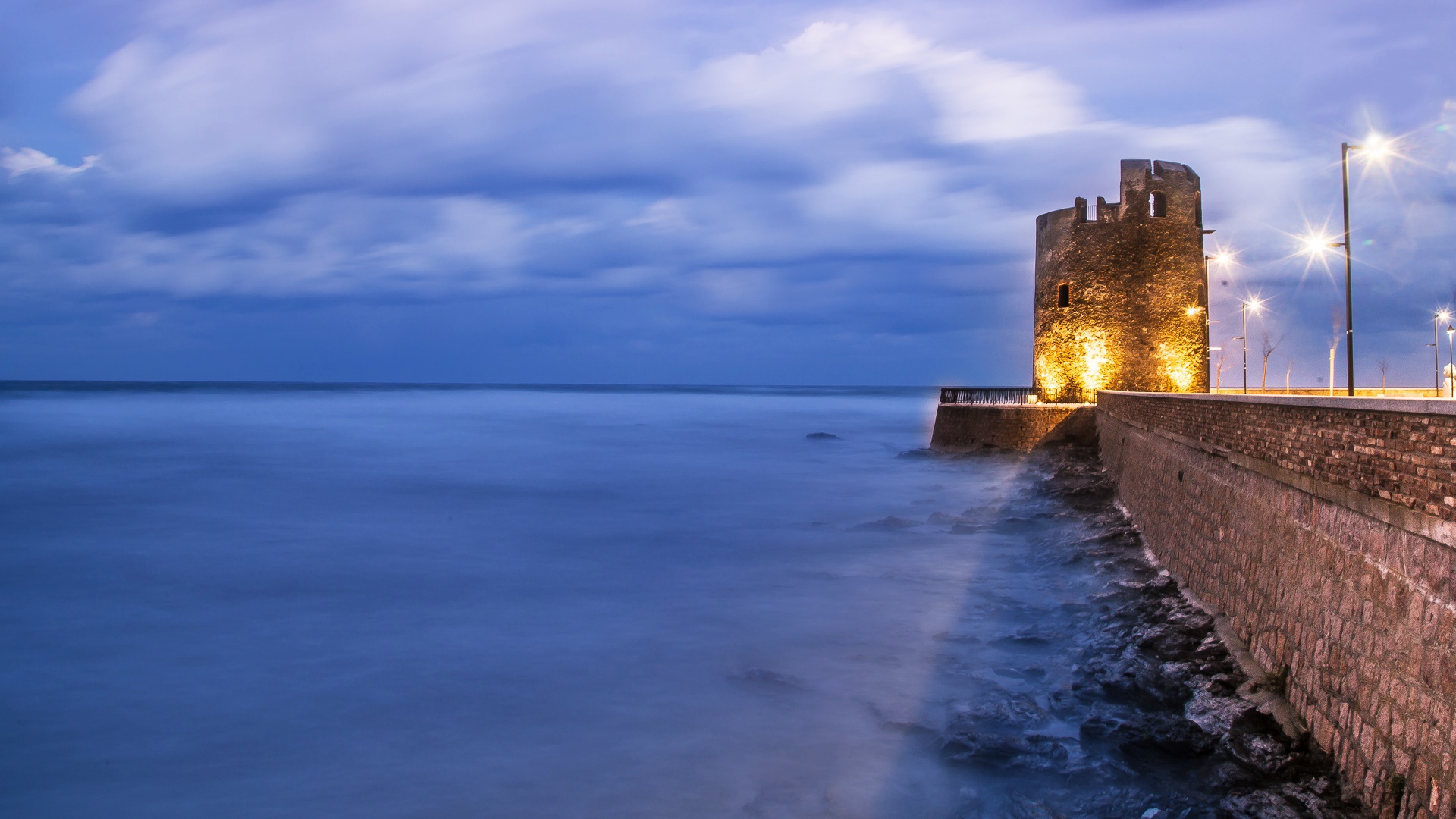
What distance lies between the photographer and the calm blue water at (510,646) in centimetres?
554

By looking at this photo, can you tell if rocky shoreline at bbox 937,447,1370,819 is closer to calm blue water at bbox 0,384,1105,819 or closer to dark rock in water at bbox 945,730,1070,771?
dark rock in water at bbox 945,730,1070,771

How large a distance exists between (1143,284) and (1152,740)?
17646mm

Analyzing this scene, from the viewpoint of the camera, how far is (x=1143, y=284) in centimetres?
2095

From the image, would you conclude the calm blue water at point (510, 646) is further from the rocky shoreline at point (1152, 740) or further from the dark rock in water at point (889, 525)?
the rocky shoreline at point (1152, 740)

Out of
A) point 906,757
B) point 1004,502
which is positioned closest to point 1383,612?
point 906,757

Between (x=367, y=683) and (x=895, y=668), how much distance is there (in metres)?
4.11

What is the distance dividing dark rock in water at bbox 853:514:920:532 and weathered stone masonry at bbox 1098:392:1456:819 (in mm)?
6991

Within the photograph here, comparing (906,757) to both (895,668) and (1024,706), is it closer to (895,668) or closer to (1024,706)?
(1024,706)

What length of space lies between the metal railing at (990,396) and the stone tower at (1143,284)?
1.56 m

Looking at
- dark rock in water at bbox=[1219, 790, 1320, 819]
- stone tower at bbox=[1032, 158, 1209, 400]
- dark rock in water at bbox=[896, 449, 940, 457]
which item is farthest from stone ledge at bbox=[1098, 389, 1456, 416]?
dark rock in water at bbox=[896, 449, 940, 457]

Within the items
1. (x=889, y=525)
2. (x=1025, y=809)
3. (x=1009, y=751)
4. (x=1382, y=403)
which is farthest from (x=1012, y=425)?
(x=1382, y=403)

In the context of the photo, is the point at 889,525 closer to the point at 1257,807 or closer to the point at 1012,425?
the point at 1012,425

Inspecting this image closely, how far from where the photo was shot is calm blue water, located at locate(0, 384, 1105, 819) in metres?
5.54

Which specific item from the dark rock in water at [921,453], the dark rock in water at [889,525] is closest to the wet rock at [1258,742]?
the dark rock in water at [889,525]
